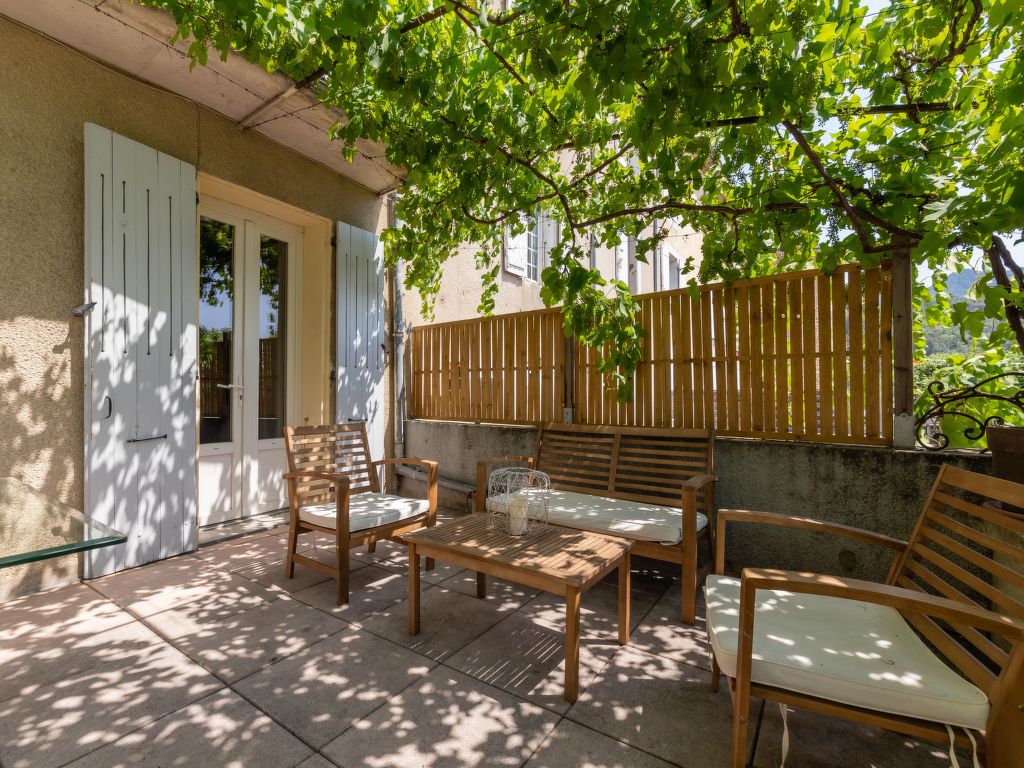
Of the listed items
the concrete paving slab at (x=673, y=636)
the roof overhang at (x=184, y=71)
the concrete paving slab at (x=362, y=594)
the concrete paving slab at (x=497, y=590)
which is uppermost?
the roof overhang at (x=184, y=71)

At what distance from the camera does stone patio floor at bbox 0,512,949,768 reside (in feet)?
5.59

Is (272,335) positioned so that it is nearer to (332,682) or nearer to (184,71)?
(184,71)

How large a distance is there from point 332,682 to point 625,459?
2401mm

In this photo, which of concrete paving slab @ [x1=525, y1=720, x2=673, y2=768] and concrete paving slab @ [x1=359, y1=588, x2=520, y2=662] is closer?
concrete paving slab @ [x1=525, y1=720, x2=673, y2=768]

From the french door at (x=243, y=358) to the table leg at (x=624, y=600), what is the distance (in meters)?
3.48

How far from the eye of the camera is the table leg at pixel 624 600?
2.42 m

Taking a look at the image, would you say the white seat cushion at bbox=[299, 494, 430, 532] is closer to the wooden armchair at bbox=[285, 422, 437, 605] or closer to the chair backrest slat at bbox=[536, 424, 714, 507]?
the wooden armchair at bbox=[285, 422, 437, 605]

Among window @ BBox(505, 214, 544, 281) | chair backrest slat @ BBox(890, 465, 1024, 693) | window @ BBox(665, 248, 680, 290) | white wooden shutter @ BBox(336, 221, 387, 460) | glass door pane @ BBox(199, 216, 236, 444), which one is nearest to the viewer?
chair backrest slat @ BBox(890, 465, 1024, 693)

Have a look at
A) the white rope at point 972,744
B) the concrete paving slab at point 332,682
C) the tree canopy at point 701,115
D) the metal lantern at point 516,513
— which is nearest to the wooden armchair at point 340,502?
the concrete paving slab at point 332,682

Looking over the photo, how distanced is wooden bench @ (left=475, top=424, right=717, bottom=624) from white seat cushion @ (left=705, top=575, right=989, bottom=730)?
90 cm

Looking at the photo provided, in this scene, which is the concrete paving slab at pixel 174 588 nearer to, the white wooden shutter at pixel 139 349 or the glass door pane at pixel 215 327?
the white wooden shutter at pixel 139 349

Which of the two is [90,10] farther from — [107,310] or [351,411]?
[351,411]

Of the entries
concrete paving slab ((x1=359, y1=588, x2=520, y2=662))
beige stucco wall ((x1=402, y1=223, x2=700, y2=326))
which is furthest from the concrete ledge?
beige stucco wall ((x1=402, y1=223, x2=700, y2=326))

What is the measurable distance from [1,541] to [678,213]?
401 centimetres
